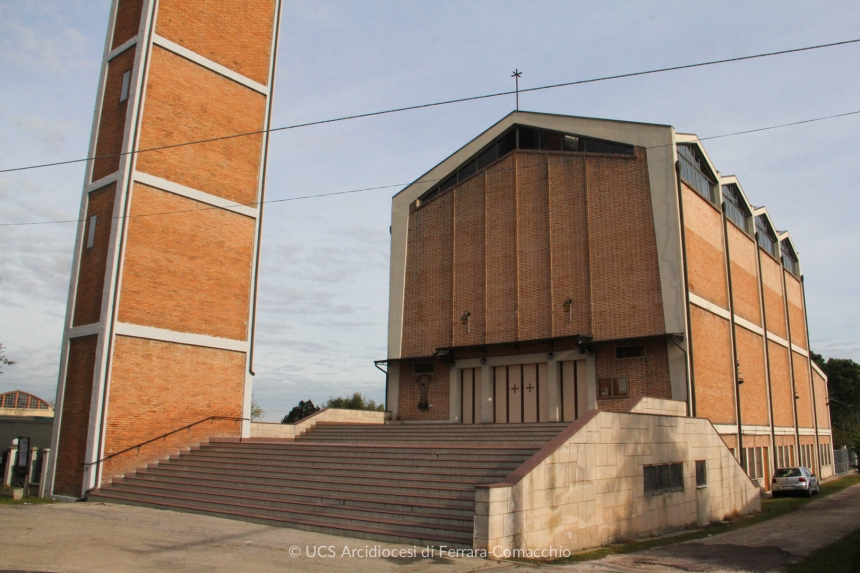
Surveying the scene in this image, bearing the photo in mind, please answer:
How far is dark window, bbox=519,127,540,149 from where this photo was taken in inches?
1045

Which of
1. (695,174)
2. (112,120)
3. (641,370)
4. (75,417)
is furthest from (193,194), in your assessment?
(695,174)

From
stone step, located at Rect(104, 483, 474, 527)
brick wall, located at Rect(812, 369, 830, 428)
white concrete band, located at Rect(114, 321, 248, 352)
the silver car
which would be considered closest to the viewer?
stone step, located at Rect(104, 483, 474, 527)

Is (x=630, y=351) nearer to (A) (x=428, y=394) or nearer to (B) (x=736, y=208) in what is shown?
(A) (x=428, y=394)

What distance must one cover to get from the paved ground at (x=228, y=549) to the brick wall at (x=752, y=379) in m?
11.8

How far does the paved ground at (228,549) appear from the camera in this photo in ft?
31.5

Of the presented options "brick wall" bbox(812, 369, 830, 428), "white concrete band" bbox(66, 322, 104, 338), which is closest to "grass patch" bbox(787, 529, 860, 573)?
"white concrete band" bbox(66, 322, 104, 338)

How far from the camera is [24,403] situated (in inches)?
2544

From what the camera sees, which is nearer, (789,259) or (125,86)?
(125,86)

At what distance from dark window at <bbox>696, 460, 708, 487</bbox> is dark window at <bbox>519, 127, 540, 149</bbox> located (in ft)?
43.6

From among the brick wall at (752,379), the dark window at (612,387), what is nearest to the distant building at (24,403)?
the dark window at (612,387)

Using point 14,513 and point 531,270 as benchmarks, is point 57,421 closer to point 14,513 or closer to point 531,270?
point 14,513

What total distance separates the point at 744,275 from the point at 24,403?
63.7m

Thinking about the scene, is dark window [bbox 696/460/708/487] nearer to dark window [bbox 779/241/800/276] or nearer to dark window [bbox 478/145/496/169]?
dark window [bbox 478/145/496/169]

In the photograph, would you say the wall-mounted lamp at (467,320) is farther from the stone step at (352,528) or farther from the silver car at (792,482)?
the silver car at (792,482)
